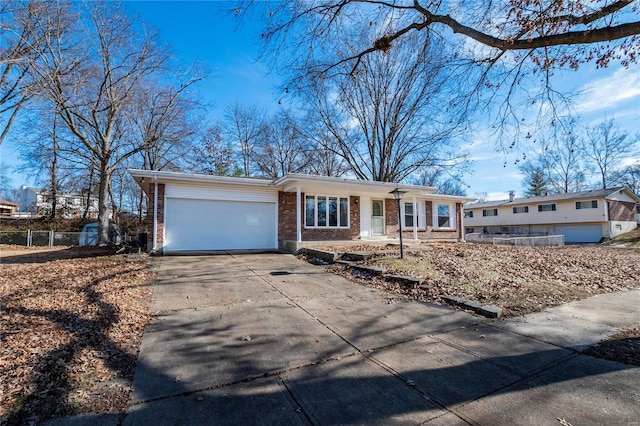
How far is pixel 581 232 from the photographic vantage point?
102 ft

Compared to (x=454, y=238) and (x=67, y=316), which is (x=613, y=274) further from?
(x=67, y=316)

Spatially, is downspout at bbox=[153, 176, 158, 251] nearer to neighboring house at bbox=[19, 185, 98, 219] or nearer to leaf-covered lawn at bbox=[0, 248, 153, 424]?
leaf-covered lawn at bbox=[0, 248, 153, 424]

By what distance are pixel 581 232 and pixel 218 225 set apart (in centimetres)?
3615

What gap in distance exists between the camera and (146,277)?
7117 mm

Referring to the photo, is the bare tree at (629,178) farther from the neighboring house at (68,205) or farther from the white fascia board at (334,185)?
the neighboring house at (68,205)

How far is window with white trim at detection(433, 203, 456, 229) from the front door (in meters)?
4.73

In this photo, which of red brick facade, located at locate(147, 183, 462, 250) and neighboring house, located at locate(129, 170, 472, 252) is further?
neighboring house, located at locate(129, 170, 472, 252)

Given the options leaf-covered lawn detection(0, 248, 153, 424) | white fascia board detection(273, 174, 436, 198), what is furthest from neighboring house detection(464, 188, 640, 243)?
leaf-covered lawn detection(0, 248, 153, 424)

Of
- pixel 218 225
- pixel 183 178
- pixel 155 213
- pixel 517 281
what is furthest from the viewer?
pixel 218 225

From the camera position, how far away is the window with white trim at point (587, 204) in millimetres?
29431

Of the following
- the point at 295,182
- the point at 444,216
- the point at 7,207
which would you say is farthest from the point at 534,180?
the point at 7,207

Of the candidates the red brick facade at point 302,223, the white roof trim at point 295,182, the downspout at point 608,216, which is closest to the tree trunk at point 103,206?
the white roof trim at point 295,182

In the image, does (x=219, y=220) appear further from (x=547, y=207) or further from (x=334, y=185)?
(x=547, y=207)

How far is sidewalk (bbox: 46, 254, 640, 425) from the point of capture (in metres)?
2.42
